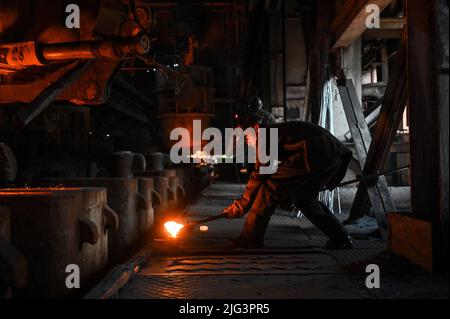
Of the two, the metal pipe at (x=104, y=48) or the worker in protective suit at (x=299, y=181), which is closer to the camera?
the worker in protective suit at (x=299, y=181)

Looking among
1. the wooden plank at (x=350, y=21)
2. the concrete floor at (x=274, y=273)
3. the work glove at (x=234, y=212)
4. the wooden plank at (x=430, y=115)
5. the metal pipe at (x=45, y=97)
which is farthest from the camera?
the wooden plank at (x=350, y=21)

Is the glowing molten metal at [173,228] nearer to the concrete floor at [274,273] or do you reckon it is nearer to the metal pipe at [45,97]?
the concrete floor at [274,273]

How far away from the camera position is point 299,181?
512cm

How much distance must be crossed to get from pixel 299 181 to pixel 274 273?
1.34 meters

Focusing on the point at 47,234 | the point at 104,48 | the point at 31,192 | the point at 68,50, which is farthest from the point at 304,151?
the point at 68,50

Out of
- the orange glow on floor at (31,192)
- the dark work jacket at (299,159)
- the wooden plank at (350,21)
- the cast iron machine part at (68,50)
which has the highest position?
the wooden plank at (350,21)

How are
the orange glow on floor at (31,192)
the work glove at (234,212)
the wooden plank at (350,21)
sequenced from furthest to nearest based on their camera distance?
1. the wooden plank at (350,21)
2. the work glove at (234,212)
3. the orange glow on floor at (31,192)

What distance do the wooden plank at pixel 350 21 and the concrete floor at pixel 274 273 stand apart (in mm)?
3511

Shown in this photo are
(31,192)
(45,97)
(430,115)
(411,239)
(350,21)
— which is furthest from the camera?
(350,21)

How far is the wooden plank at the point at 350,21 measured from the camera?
7.00 meters

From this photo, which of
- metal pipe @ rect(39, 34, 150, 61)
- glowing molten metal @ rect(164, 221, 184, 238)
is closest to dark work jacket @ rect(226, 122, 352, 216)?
glowing molten metal @ rect(164, 221, 184, 238)

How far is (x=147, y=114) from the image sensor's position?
23.2 metres

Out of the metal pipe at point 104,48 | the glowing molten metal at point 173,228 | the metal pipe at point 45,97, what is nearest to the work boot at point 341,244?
the glowing molten metal at point 173,228

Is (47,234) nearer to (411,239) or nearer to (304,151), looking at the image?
(304,151)
